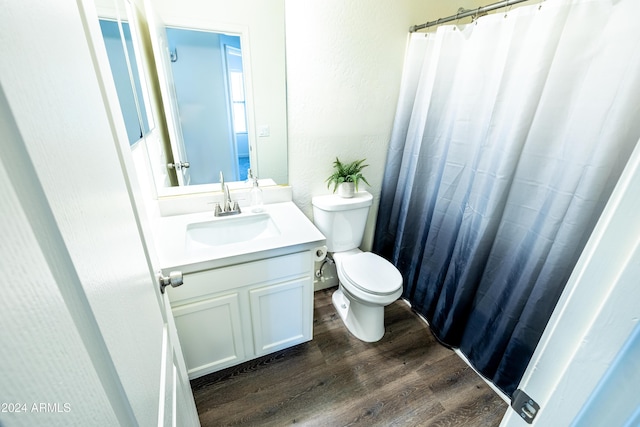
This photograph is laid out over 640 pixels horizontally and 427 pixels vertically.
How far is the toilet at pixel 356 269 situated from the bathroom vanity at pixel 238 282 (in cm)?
27

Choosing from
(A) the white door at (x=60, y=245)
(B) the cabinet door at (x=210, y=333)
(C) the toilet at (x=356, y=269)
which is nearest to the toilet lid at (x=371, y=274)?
(C) the toilet at (x=356, y=269)

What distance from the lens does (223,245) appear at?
1344 millimetres

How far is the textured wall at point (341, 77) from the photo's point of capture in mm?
1459

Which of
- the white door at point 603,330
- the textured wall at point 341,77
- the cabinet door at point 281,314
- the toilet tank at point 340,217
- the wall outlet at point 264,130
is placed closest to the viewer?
the white door at point 603,330

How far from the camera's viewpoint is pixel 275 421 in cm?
127

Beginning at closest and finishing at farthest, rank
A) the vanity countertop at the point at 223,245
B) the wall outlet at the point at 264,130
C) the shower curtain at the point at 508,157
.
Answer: the shower curtain at the point at 508,157 → the vanity countertop at the point at 223,245 → the wall outlet at the point at 264,130

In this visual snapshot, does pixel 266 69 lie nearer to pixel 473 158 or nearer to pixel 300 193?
pixel 300 193

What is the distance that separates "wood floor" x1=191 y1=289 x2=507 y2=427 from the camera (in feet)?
4.24

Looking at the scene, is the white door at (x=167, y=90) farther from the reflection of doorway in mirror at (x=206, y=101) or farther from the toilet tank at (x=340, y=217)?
the toilet tank at (x=340, y=217)

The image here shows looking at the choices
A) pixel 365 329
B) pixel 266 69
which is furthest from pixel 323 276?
pixel 266 69

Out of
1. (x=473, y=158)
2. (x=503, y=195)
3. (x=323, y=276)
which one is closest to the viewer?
(x=503, y=195)

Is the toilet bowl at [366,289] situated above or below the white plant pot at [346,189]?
below

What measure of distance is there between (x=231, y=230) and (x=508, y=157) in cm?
143

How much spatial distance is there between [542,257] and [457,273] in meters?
0.45
